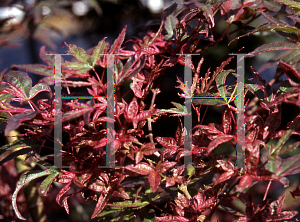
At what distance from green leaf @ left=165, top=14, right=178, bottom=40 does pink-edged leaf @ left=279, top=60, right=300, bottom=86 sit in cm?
30

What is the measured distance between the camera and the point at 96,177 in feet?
1.77

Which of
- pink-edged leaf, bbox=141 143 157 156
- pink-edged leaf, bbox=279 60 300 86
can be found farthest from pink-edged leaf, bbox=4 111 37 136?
pink-edged leaf, bbox=279 60 300 86

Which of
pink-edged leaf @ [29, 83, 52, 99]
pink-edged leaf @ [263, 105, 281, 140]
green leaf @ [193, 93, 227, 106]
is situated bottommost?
pink-edged leaf @ [263, 105, 281, 140]

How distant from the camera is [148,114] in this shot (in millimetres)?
446

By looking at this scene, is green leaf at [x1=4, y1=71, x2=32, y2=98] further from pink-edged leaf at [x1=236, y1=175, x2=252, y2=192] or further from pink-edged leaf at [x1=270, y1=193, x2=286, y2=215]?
pink-edged leaf at [x1=270, y1=193, x2=286, y2=215]

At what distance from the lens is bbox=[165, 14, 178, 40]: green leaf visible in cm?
63

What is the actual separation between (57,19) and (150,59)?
1.69 ft

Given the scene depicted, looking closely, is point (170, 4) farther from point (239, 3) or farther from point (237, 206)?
point (237, 206)

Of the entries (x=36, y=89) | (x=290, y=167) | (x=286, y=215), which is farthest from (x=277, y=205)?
(x=36, y=89)

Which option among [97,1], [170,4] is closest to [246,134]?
[170,4]

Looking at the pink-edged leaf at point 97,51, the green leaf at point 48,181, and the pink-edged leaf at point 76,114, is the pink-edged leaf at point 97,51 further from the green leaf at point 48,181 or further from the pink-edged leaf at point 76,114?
the green leaf at point 48,181

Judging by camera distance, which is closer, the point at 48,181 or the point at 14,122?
the point at 14,122

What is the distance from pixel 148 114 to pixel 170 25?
312mm

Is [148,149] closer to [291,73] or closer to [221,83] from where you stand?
[221,83]
